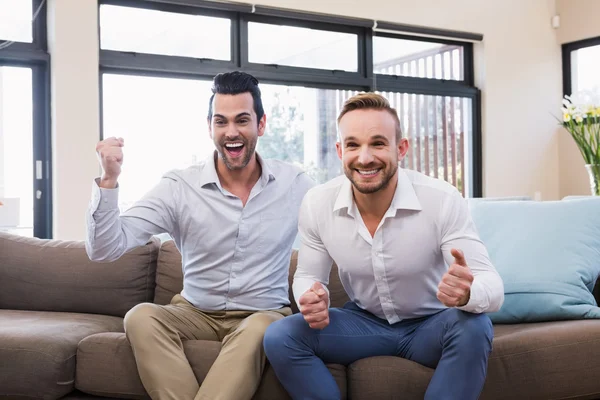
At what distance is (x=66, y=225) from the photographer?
4566 millimetres

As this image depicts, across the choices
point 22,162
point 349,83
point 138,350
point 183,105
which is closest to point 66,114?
point 22,162

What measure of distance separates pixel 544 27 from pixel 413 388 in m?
5.70

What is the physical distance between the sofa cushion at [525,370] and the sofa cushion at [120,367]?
4.3 inches

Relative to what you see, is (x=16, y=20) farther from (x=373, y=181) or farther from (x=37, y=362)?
(x=373, y=181)

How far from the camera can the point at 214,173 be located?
2348 millimetres

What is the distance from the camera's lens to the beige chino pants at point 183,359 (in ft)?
6.34

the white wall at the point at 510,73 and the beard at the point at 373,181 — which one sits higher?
the white wall at the point at 510,73

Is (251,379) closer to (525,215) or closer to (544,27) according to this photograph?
(525,215)

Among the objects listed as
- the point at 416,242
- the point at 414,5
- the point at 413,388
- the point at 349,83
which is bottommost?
the point at 413,388

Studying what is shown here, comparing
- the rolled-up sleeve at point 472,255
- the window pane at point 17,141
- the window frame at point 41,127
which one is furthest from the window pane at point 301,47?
the rolled-up sleeve at point 472,255

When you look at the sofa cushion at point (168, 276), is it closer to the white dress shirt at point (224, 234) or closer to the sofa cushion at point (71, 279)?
the sofa cushion at point (71, 279)

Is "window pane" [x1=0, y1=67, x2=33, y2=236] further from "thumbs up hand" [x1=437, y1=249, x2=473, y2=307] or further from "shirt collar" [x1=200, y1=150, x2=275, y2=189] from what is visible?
"thumbs up hand" [x1=437, y1=249, x2=473, y2=307]

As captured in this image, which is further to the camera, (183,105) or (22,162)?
(183,105)

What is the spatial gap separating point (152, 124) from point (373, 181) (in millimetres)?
3359
